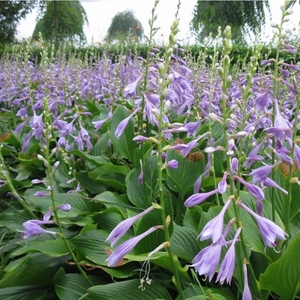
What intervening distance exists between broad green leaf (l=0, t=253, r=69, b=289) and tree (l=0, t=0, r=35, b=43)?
1496 cm

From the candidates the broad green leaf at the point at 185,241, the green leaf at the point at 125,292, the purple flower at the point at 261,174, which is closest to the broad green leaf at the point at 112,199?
the broad green leaf at the point at 185,241

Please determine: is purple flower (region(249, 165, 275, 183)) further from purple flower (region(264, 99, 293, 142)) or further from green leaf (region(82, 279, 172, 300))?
green leaf (region(82, 279, 172, 300))

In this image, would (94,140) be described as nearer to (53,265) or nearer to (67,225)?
(67,225)

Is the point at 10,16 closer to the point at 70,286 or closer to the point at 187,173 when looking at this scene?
the point at 187,173

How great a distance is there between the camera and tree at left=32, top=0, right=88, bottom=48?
57.0 feet

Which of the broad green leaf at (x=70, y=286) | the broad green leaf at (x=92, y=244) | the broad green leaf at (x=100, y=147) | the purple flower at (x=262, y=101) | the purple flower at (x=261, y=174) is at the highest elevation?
the purple flower at (x=262, y=101)

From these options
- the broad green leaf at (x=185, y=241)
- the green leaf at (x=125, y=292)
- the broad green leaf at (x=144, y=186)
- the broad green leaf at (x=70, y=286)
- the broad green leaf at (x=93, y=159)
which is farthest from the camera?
the broad green leaf at (x=93, y=159)

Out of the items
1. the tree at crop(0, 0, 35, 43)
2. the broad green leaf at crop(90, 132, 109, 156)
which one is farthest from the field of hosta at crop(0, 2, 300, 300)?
the tree at crop(0, 0, 35, 43)

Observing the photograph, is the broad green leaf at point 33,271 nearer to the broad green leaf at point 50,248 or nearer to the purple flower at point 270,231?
the broad green leaf at point 50,248

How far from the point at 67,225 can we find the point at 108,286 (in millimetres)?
1002

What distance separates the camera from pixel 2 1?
15.3 meters

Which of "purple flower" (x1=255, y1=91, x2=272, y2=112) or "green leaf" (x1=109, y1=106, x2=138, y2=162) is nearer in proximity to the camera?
"purple flower" (x1=255, y1=91, x2=272, y2=112)

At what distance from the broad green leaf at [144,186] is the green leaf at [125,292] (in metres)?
0.74

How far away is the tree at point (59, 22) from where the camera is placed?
17.4 m
